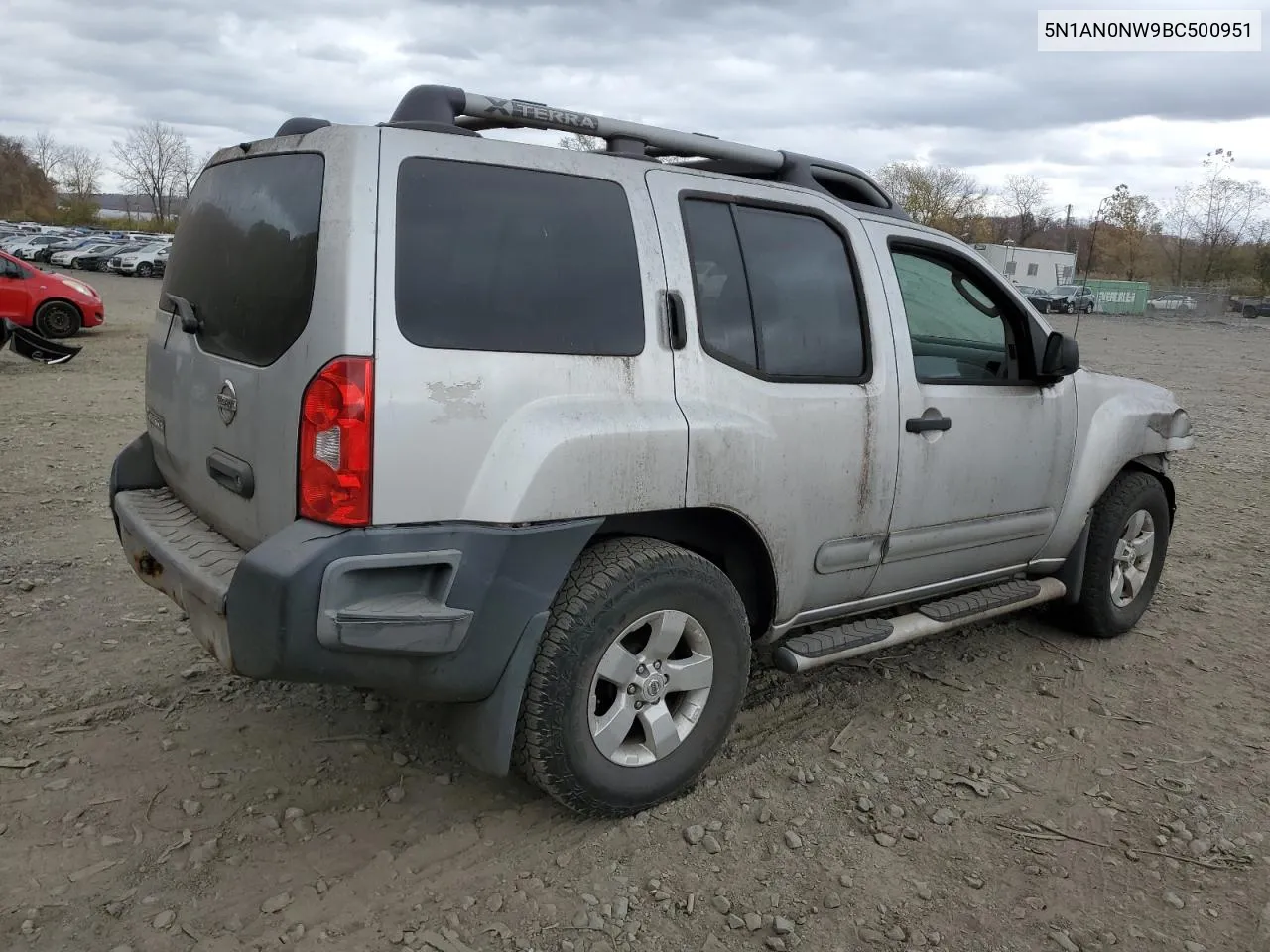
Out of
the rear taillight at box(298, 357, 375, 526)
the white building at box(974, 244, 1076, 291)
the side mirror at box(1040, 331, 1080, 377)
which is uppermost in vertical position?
the white building at box(974, 244, 1076, 291)

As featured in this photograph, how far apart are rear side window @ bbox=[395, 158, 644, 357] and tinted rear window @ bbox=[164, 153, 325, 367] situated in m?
0.27

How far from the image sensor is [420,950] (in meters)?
2.51

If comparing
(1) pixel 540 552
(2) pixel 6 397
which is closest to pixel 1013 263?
(2) pixel 6 397

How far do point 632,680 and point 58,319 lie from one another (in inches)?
618

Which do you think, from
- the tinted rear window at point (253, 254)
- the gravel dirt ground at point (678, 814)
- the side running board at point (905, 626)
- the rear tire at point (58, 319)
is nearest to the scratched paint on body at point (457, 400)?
the tinted rear window at point (253, 254)

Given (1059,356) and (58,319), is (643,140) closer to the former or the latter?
(1059,356)

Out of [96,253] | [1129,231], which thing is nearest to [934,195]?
[1129,231]

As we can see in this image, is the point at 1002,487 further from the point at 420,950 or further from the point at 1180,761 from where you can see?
the point at 420,950

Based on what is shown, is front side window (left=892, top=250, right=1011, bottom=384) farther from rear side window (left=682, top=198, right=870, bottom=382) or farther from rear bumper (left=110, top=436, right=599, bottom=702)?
rear bumper (left=110, top=436, right=599, bottom=702)

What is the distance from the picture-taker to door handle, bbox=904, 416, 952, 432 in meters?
3.58

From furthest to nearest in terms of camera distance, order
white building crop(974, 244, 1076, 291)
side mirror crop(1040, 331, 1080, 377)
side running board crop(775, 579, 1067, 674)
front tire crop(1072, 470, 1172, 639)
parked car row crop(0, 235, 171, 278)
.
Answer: white building crop(974, 244, 1076, 291), parked car row crop(0, 235, 171, 278), front tire crop(1072, 470, 1172, 639), side mirror crop(1040, 331, 1080, 377), side running board crop(775, 579, 1067, 674)

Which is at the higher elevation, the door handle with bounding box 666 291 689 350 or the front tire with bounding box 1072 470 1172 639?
the door handle with bounding box 666 291 689 350

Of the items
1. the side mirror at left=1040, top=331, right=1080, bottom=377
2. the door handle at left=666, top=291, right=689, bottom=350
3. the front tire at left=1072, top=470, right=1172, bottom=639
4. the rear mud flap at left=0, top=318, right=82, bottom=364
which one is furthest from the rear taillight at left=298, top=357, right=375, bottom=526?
the rear mud flap at left=0, top=318, right=82, bottom=364

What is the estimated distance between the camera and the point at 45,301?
15414 mm
